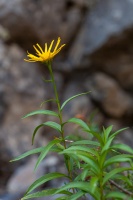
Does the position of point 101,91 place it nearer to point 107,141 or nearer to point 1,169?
point 1,169

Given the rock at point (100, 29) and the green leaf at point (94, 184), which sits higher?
the green leaf at point (94, 184)

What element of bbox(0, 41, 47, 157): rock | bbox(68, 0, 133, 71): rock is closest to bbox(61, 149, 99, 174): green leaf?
bbox(0, 41, 47, 157): rock

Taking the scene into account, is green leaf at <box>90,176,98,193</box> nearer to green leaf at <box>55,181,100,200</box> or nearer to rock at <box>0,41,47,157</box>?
green leaf at <box>55,181,100,200</box>

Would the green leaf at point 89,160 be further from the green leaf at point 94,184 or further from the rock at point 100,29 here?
the rock at point 100,29

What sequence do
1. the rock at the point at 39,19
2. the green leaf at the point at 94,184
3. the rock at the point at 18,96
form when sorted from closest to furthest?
1. the green leaf at the point at 94,184
2. the rock at the point at 18,96
3. the rock at the point at 39,19

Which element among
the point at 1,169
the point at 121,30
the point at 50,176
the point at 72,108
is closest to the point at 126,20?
the point at 121,30

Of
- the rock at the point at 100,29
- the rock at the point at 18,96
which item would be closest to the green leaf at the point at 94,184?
the rock at the point at 18,96

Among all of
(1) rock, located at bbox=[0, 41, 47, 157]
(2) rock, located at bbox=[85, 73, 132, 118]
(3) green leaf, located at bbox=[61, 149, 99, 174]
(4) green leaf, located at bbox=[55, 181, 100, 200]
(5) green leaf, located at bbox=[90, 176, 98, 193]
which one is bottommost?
(2) rock, located at bbox=[85, 73, 132, 118]

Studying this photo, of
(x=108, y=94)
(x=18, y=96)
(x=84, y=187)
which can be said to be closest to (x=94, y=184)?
(x=84, y=187)
